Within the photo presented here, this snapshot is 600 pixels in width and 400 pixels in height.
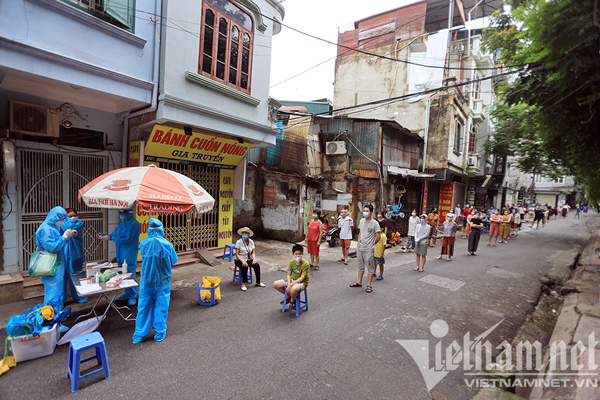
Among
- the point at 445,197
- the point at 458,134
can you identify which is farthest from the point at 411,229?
the point at 445,197

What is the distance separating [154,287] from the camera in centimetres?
402

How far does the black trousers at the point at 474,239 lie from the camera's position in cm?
1070

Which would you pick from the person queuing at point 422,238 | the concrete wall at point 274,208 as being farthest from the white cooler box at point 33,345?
the concrete wall at point 274,208

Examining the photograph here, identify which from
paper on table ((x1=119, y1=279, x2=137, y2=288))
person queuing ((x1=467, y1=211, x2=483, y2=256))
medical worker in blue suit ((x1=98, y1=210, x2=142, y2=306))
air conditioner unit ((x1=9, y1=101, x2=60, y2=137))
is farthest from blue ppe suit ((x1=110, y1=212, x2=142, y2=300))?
person queuing ((x1=467, y1=211, x2=483, y2=256))

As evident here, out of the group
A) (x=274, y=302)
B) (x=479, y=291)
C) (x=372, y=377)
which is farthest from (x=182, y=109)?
(x=479, y=291)

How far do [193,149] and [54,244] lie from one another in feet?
13.8

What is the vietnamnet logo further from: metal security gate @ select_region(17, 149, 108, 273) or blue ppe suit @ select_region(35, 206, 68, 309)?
metal security gate @ select_region(17, 149, 108, 273)

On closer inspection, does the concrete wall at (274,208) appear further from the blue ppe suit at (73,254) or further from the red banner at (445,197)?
the red banner at (445,197)

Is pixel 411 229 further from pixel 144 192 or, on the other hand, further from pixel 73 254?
pixel 73 254

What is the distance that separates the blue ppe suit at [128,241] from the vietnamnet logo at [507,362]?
4.94 metres

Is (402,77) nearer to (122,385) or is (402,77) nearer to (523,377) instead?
(523,377)

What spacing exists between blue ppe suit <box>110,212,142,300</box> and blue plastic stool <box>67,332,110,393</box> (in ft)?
6.68

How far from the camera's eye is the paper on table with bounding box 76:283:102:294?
13.2 ft

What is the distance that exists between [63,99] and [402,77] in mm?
17718
